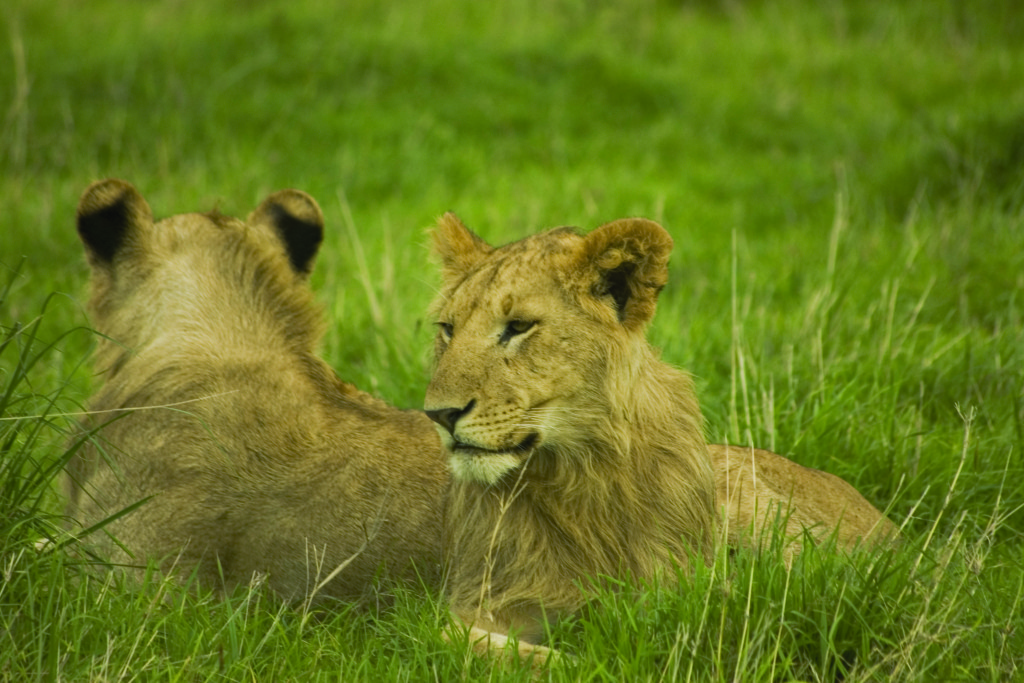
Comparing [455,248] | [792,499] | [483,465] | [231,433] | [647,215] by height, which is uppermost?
[455,248]

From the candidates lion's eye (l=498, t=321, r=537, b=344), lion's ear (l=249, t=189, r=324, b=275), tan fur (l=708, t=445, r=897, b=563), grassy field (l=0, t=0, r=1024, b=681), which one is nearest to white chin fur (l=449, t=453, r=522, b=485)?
lion's eye (l=498, t=321, r=537, b=344)

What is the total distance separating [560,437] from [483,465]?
0.26 m

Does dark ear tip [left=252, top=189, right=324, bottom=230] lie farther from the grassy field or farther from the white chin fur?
the white chin fur

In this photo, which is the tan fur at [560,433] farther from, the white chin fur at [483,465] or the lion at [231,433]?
the lion at [231,433]

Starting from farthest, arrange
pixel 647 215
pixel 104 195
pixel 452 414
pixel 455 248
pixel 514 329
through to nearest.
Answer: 1. pixel 647 215
2. pixel 104 195
3. pixel 455 248
4. pixel 514 329
5. pixel 452 414

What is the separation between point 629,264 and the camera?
11.6 ft


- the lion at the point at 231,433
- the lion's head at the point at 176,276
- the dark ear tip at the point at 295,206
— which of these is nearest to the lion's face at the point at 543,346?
the lion at the point at 231,433

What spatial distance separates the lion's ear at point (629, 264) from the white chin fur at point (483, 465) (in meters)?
0.54

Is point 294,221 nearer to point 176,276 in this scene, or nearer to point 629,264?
point 176,276

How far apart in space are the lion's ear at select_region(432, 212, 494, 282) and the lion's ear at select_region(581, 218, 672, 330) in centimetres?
50

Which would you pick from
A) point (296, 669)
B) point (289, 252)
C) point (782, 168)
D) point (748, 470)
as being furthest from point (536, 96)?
point (296, 669)

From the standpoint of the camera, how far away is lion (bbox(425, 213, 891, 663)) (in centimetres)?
340

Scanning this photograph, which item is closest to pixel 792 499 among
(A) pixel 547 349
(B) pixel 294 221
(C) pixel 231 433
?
(A) pixel 547 349

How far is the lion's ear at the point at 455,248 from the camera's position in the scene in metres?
3.89
